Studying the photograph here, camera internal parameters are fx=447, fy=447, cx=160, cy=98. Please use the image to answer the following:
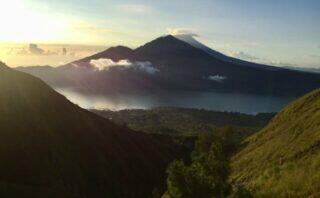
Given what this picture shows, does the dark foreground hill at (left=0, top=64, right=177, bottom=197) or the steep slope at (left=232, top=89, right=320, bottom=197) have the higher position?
the steep slope at (left=232, top=89, right=320, bottom=197)

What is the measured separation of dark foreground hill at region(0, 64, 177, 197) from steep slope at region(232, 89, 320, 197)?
2426 inches

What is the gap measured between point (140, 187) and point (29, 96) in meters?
47.7

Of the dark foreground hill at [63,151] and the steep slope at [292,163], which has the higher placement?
the steep slope at [292,163]

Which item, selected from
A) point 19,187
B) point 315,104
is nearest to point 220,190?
point 315,104

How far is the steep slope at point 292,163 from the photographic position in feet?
77.2

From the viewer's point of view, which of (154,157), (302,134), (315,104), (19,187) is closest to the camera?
(302,134)

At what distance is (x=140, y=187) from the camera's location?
142000 mm

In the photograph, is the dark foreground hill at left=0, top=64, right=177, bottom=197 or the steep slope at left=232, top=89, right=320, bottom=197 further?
the dark foreground hill at left=0, top=64, right=177, bottom=197

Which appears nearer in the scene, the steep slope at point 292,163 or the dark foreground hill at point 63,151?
the steep slope at point 292,163

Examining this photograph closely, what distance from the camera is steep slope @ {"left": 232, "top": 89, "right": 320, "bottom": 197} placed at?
23531 millimetres

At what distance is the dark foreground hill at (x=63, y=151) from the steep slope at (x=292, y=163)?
202 feet

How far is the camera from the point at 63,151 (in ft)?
445

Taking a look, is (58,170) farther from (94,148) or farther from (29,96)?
(29,96)

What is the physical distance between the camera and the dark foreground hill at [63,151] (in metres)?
120
